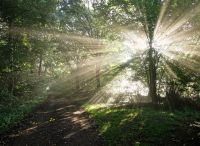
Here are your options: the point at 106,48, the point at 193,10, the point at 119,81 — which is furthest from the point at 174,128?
the point at 106,48

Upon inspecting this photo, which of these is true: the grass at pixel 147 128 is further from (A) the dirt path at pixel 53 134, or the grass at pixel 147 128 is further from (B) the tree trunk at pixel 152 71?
(B) the tree trunk at pixel 152 71

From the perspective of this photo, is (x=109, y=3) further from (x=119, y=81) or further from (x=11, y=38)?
(x=119, y=81)

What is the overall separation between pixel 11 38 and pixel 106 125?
47.0 feet

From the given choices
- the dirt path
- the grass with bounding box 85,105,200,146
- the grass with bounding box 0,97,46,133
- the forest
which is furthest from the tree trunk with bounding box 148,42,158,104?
the grass with bounding box 0,97,46,133

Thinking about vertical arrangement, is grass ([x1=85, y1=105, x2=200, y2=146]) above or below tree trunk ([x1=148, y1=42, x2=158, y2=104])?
below

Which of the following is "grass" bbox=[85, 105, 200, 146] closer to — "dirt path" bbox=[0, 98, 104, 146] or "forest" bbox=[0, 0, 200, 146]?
"forest" bbox=[0, 0, 200, 146]

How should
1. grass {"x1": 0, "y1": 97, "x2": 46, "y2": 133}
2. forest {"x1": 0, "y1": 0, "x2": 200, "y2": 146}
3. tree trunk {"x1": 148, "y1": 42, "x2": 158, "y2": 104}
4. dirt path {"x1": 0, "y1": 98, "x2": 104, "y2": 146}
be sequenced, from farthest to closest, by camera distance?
1. tree trunk {"x1": 148, "y1": 42, "x2": 158, "y2": 104}
2. grass {"x1": 0, "y1": 97, "x2": 46, "y2": 133}
3. forest {"x1": 0, "y1": 0, "x2": 200, "y2": 146}
4. dirt path {"x1": 0, "y1": 98, "x2": 104, "y2": 146}

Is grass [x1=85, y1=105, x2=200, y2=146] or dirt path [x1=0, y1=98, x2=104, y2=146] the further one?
dirt path [x1=0, y1=98, x2=104, y2=146]

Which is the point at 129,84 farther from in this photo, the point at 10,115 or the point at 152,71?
the point at 10,115

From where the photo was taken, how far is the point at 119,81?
42.5 metres

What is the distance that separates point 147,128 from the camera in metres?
15.1

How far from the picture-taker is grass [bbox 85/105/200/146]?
12859 millimetres

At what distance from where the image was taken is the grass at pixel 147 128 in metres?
12.9

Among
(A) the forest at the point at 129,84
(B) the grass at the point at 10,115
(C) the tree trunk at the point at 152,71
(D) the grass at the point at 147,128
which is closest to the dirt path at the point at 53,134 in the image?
(A) the forest at the point at 129,84
